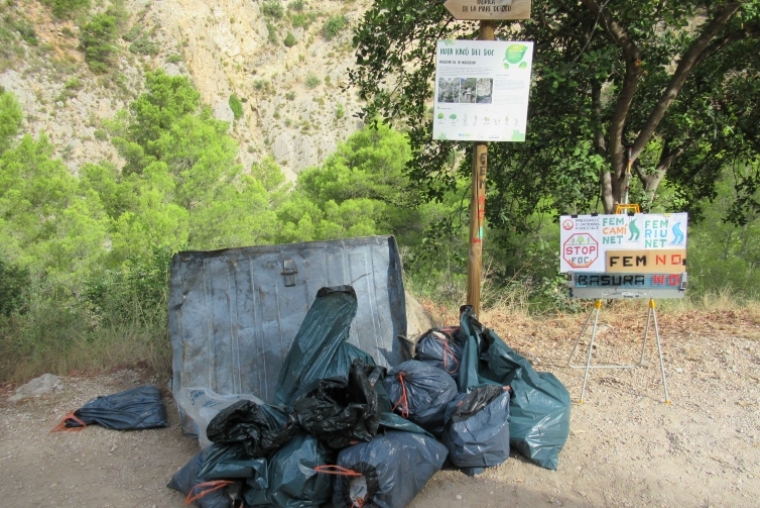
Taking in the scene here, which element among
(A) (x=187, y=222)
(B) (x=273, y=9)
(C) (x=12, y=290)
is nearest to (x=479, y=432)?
(C) (x=12, y=290)

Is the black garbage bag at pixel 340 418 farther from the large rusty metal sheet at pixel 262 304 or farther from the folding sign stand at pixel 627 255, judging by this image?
the folding sign stand at pixel 627 255

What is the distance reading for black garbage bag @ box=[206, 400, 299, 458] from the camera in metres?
2.78

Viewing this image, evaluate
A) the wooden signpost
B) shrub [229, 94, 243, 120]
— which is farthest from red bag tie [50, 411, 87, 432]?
shrub [229, 94, 243, 120]

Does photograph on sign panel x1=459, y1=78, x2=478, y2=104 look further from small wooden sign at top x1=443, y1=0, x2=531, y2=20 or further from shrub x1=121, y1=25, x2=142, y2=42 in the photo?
shrub x1=121, y1=25, x2=142, y2=42

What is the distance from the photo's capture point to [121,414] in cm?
378

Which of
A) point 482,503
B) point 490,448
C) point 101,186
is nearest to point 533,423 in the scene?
point 490,448

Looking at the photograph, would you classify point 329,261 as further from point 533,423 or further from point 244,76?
point 244,76

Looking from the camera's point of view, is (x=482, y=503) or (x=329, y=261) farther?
(x=329, y=261)

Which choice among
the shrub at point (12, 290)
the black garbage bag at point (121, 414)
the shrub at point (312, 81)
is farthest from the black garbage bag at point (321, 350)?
the shrub at point (312, 81)

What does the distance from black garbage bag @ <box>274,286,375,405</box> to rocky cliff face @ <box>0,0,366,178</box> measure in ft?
110

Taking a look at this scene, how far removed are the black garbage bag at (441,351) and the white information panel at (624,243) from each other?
1.02m

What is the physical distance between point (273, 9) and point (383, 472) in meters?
51.4

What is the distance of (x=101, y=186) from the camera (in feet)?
54.6

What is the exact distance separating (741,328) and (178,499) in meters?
5.25
